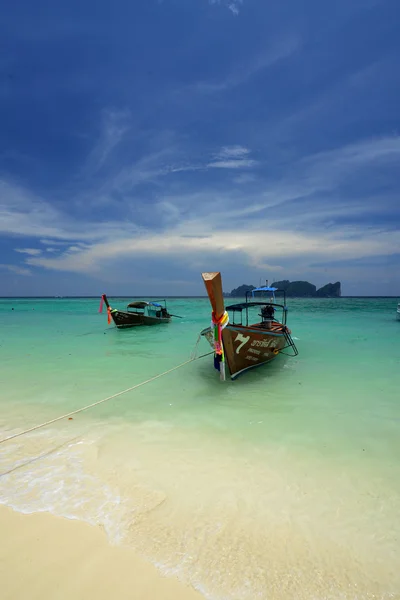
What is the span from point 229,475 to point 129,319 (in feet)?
73.7

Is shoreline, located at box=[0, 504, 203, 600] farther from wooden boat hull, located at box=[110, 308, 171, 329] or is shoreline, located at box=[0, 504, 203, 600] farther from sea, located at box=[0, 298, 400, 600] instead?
wooden boat hull, located at box=[110, 308, 171, 329]

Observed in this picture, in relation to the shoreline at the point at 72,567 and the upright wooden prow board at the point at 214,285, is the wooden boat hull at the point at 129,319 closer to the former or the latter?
the upright wooden prow board at the point at 214,285

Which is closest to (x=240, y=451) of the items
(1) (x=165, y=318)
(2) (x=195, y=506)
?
(2) (x=195, y=506)

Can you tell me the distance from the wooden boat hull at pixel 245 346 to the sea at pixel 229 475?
60cm

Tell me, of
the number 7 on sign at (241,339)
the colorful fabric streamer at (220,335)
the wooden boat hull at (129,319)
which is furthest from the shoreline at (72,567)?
the wooden boat hull at (129,319)

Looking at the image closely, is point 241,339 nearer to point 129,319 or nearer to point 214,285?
point 214,285

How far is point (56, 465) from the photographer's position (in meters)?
4.70

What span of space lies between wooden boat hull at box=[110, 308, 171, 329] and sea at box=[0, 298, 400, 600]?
51.1 feet

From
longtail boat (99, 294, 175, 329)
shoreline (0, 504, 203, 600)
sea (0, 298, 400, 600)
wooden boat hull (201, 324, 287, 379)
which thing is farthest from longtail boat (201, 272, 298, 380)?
longtail boat (99, 294, 175, 329)

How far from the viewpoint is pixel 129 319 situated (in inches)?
1024

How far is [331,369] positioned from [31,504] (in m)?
10.5

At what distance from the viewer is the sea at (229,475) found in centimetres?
291

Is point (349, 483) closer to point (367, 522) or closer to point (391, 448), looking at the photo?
point (367, 522)

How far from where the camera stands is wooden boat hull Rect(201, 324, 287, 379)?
941 centimetres
